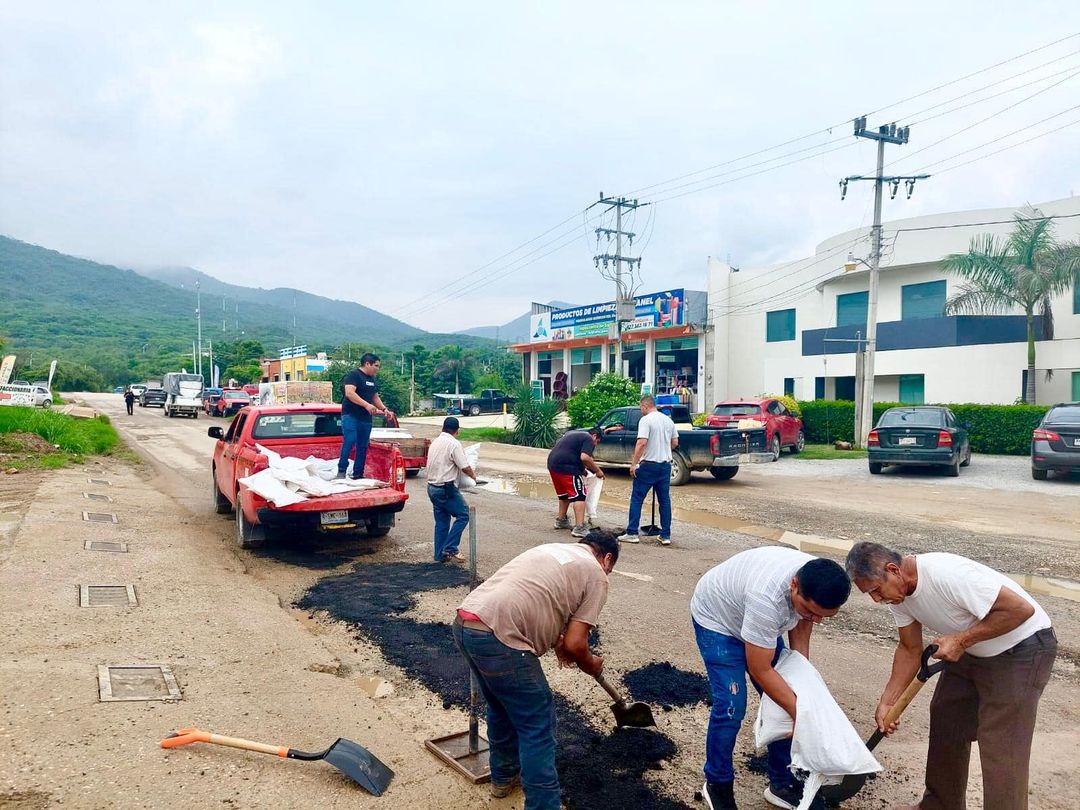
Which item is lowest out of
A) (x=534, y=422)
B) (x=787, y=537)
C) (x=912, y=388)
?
(x=787, y=537)

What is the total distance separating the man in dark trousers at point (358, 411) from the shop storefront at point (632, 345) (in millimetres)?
23241

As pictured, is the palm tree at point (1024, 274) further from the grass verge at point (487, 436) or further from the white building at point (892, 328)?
the grass verge at point (487, 436)

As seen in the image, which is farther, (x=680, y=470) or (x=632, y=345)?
(x=632, y=345)

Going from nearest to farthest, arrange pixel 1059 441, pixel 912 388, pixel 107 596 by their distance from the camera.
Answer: pixel 107 596 < pixel 1059 441 < pixel 912 388

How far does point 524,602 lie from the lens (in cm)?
320

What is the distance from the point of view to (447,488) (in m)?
8.12

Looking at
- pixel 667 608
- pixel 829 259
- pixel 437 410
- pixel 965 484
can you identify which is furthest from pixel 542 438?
pixel 437 410

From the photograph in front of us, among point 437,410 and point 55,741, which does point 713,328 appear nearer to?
point 437,410

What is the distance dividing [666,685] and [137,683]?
10.7 ft

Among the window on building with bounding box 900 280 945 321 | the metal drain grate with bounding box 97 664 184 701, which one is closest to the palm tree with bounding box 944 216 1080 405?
the window on building with bounding box 900 280 945 321

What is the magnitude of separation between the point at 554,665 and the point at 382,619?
1.70 metres

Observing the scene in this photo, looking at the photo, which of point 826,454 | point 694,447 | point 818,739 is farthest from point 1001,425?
point 818,739

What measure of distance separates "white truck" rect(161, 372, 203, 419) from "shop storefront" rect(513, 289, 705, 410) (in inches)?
729

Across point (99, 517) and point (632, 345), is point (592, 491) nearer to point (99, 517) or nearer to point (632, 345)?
point (99, 517)
